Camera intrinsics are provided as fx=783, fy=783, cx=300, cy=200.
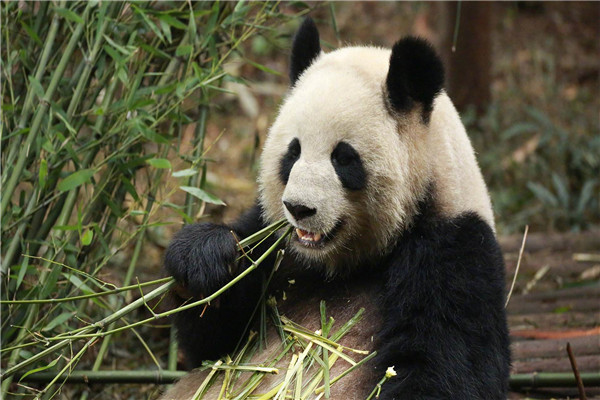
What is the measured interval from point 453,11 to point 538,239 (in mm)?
3318

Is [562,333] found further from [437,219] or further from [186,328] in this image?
[186,328]

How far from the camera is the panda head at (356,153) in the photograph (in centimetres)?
319

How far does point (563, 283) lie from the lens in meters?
6.07

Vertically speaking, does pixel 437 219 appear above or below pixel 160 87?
below

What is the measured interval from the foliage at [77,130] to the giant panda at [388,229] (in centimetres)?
71

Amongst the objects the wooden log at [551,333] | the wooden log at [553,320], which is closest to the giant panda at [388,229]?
the wooden log at [551,333]

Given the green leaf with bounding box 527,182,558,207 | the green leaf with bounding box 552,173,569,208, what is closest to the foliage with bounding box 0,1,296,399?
the green leaf with bounding box 527,182,558,207

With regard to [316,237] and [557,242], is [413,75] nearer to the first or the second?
[316,237]

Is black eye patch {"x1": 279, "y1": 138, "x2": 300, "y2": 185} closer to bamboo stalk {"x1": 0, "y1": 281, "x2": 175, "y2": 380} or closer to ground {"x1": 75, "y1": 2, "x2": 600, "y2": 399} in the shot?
bamboo stalk {"x1": 0, "y1": 281, "x2": 175, "y2": 380}

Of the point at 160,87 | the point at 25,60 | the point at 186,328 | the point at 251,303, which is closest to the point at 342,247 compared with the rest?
the point at 251,303

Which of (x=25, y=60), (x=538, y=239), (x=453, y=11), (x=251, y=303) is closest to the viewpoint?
(x=251, y=303)

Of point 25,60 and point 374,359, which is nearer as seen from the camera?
point 374,359

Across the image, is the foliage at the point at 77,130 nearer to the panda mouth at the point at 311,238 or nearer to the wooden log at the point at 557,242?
the panda mouth at the point at 311,238

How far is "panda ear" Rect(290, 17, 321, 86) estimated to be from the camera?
3686 mm
